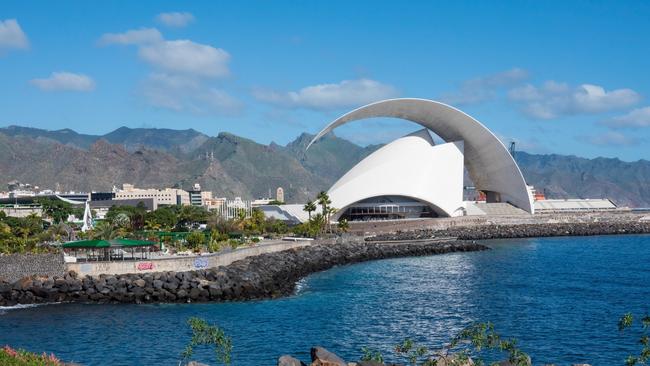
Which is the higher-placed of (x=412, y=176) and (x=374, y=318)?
(x=412, y=176)

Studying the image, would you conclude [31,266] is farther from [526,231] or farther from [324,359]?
[526,231]

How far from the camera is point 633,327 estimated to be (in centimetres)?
2083

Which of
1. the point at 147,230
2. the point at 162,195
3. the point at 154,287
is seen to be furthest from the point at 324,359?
the point at 162,195

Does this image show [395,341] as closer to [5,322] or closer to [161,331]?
[161,331]

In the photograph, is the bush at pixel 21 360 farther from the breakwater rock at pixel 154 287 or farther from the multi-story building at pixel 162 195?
the multi-story building at pixel 162 195

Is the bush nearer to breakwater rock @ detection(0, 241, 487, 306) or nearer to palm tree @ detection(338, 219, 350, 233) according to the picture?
breakwater rock @ detection(0, 241, 487, 306)

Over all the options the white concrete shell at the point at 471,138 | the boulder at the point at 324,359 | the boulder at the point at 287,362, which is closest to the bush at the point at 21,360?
→ the boulder at the point at 287,362

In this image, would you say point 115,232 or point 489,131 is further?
point 489,131

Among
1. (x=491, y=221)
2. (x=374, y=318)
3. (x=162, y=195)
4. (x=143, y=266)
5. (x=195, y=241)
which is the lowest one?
(x=374, y=318)

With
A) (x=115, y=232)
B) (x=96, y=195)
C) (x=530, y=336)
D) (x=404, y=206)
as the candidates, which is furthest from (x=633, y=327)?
(x=96, y=195)

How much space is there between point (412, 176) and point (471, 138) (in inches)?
268

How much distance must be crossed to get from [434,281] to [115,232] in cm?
1653

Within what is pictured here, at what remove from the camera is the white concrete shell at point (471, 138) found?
59750mm

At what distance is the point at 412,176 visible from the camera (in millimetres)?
59656
